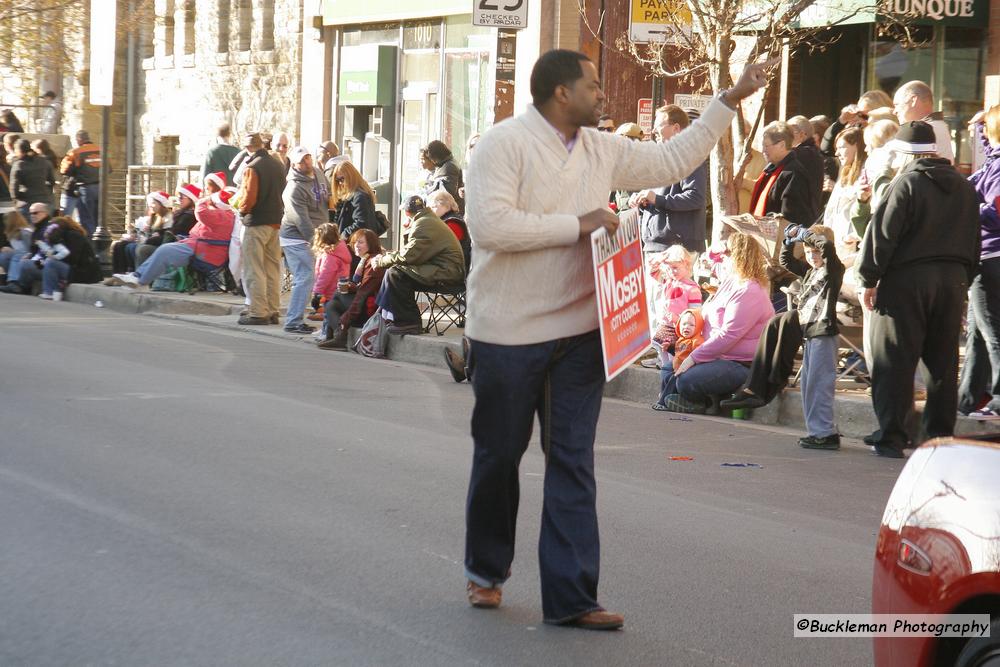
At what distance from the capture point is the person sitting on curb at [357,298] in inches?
601

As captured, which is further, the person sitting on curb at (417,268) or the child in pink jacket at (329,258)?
the child in pink jacket at (329,258)

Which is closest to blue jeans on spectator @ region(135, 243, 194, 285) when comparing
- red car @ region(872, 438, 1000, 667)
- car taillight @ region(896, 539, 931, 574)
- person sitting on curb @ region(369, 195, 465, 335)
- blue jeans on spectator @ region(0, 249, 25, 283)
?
blue jeans on spectator @ region(0, 249, 25, 283)

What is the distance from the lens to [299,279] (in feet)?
54.9

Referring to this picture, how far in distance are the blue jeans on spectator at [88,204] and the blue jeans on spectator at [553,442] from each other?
20.8 meters

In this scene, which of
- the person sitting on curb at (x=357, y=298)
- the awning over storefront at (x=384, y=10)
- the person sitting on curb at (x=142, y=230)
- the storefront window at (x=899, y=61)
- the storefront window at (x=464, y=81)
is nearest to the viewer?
the person sitting on curb at (x=357, y=298)

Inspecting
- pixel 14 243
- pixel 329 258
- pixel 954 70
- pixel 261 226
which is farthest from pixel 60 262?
pixel 954 70

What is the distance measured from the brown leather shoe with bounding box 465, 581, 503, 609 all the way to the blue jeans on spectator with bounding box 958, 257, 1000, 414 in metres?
5.67

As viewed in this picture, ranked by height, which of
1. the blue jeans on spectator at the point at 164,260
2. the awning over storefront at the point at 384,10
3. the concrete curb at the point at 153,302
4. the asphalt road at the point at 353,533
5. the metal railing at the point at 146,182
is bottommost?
the concrete curb at the point at 153,302

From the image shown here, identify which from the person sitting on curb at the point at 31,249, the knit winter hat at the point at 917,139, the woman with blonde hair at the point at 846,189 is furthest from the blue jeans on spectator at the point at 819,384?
the person sitting on curb at the point at 31,249

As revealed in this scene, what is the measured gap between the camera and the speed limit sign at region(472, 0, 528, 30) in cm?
1639

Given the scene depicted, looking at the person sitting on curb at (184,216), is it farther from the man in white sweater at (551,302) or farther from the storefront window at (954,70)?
the man in white sweater at (551,302)

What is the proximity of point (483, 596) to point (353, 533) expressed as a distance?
127 cm

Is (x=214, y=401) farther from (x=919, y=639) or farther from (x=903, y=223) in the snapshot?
(x=919, y=639)

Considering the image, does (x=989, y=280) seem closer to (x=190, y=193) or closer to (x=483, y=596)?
(x=483, y=596)
